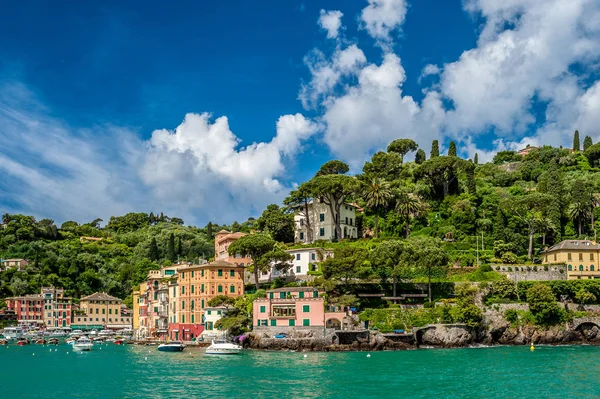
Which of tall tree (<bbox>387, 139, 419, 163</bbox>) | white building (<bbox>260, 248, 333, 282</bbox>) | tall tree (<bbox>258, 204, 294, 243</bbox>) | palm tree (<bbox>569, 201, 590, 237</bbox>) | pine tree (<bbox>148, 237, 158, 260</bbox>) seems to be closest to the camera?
white building (<bbox>260, 248, 333, 282</bbox>)

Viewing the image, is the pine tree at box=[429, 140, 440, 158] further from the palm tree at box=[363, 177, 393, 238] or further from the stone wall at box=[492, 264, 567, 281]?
the stone wall at box=[492, 264, 567, 281]

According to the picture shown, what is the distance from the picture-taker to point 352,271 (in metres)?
75.4

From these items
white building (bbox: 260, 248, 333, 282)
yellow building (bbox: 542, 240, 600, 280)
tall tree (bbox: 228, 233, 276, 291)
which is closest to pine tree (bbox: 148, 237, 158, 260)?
white building (bbox: 260, 248, 333, 282)

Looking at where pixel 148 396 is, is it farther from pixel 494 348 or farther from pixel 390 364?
pixel 494 348

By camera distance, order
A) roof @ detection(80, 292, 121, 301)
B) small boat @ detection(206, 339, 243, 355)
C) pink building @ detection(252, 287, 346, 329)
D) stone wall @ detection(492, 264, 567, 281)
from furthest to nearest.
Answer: roof @ detection(80, 292, 121, 301), stone wall @ detection(492, 264, 567, 281), pink building @ detection(252, 287, 346, 329), small boat @ detection(206, 339, 243, 355)

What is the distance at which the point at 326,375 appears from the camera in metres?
48.0

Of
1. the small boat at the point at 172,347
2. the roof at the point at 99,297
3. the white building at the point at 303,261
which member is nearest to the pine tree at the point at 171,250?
the roof at the point at 99,297

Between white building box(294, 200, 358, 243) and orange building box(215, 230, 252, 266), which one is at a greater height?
white building box(294, 200, 358, 243)

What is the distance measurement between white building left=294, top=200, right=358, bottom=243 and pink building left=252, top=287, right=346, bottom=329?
2374cm

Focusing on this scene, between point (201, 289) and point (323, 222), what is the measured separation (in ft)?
79.0

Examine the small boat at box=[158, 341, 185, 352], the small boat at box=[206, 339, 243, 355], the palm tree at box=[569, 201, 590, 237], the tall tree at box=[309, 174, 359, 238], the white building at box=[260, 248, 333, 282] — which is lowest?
the small boat at box=[158, 341, 185, 352]

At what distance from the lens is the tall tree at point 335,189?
9088 cm

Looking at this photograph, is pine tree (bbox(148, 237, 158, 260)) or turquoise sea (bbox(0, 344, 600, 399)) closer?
turquoise sea (bbox(0, 344, 600, 399))

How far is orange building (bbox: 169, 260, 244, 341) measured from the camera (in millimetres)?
82938
